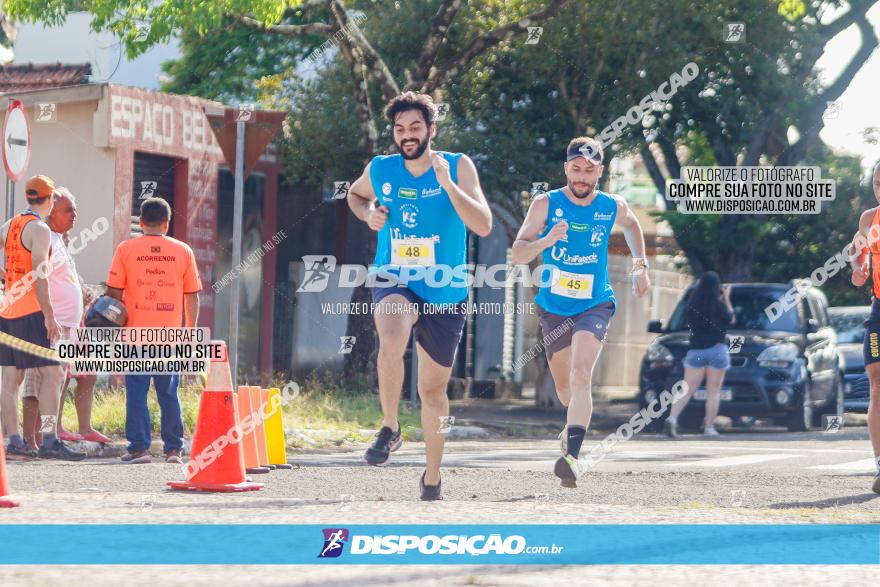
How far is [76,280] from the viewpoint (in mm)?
11773

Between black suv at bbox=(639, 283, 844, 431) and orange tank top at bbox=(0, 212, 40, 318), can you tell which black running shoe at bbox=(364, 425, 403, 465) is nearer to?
orange tank top at bbox=(0, 212, 40, 318)

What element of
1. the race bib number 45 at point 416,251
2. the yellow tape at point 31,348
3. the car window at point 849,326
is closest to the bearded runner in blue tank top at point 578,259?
the race bib number 45 at point 416,251

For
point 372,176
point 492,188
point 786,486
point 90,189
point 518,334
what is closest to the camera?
point 372,176

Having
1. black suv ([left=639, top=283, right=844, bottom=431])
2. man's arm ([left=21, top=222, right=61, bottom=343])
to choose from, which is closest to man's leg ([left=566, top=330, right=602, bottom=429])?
man's arm ([left=21, top=222, right=61, bottom=343])

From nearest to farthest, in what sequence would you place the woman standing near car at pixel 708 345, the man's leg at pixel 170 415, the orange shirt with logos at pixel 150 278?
the orange shirt with logos at pixel 150 278 → the man's leg at pixel 170 415 → the woman standing near car at pixel 708 345

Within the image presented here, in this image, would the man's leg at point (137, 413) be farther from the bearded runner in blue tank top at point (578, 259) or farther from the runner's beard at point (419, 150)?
the runner's beard at point (419, 150)

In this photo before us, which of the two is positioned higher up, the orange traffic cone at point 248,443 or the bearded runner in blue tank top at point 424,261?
the bearded runner in blue tank top at point 424,261

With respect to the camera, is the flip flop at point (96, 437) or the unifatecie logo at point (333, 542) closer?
the unifatecie logo at point (333, 542)

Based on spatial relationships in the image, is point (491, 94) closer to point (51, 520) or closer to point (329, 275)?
point (329, 275)

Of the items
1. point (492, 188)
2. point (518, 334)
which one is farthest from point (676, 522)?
point (518, 334)

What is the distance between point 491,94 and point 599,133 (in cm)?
164

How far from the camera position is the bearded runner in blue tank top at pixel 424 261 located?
7.87 metres

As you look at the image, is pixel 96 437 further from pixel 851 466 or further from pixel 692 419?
pixel 692 419

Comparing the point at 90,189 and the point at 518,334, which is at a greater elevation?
the point at 90,189
